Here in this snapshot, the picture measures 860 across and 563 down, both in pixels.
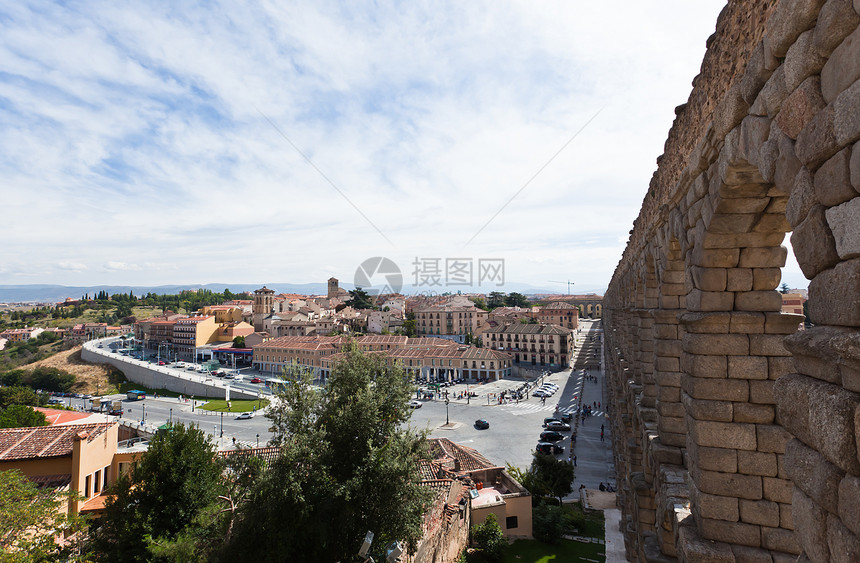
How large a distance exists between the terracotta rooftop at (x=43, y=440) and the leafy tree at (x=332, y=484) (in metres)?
8.15

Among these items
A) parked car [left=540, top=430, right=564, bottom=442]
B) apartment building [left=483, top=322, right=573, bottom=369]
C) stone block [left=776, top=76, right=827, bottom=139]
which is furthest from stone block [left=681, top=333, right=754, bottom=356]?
apartment building [left=483, top=322, right=573, bottom=369]

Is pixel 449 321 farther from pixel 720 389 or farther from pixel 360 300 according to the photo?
pixel 720 389

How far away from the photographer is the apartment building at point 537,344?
54.2m

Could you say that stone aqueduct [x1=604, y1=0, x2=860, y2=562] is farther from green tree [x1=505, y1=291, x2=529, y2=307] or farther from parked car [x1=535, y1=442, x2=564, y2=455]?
green tree [x1=505, y1=291, x2=529, y2=307]

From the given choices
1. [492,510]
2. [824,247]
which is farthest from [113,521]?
[824,247]

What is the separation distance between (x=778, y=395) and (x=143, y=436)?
31.6m

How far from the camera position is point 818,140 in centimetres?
222

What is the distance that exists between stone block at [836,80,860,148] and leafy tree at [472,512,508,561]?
16936mm

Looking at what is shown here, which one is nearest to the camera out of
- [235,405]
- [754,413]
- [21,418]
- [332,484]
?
[754,413]

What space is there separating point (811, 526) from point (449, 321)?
231ft

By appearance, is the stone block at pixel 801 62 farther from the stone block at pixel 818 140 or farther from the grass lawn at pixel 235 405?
the grass lawn at pixel 235 405

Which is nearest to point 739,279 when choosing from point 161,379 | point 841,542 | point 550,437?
point 841,542

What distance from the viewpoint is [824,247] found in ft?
7.29

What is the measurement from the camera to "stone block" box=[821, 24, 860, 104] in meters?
1.92
